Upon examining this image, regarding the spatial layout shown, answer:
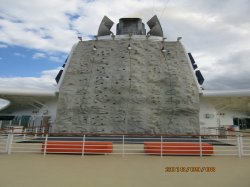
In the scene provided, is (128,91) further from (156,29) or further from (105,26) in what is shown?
(105,26)

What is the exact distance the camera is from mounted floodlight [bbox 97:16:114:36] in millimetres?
16188

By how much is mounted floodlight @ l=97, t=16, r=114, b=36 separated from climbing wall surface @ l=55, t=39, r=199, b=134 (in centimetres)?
256

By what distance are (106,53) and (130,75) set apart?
254 cm

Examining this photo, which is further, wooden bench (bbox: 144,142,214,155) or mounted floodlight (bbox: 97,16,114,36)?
mounted floodlight (bbox: 97,16,114,36)

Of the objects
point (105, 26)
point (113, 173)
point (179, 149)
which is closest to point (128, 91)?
point (179, 149)

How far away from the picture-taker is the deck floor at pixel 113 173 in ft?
11.1

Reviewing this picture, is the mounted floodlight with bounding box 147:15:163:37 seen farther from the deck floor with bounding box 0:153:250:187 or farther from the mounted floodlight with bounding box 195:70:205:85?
the deck floor with bounding box 0:153:250:187

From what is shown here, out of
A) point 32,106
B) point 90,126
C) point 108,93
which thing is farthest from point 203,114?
point 32,106

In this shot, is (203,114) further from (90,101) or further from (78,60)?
(78,60)

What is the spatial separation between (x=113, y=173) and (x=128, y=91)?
8399mm

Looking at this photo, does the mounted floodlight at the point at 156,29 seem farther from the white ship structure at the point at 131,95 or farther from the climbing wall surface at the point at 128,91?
the climbing wall surface at the point at 128,91

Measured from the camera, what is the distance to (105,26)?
54.1 feet

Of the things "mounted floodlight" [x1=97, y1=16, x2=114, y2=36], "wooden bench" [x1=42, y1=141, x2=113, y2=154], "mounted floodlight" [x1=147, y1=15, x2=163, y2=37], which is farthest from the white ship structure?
"wooden bench" [x1=42, y1=141, x2=113, y2=154]

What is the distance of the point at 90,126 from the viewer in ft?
37.7
